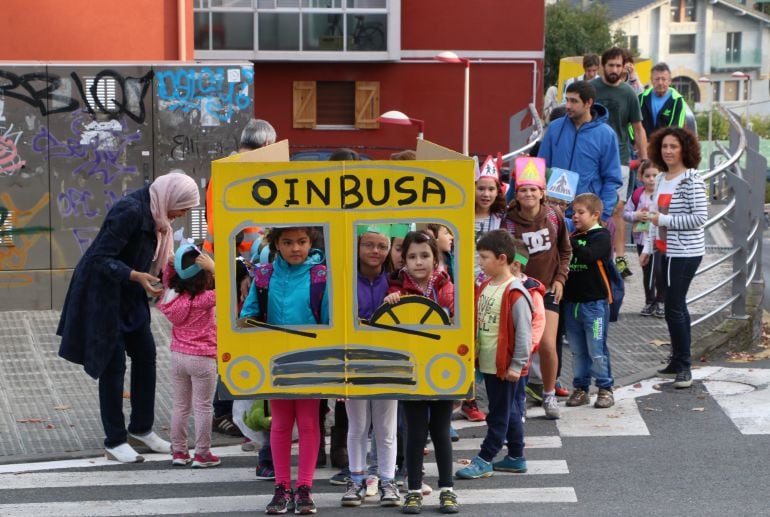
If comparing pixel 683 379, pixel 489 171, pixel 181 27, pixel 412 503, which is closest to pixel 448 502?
pixel 412 503

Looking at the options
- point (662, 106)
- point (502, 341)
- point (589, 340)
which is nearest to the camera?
point (502, 341)

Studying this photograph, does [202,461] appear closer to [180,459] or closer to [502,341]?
[180,459]

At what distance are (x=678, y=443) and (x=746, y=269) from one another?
167 inches

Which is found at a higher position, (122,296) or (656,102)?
(656,102)

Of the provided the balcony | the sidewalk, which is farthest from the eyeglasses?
the balcony

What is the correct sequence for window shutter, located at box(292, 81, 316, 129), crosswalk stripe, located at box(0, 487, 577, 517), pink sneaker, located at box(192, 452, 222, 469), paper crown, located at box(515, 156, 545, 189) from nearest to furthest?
crosswalk stripe, located at box(0, 487, 577, 517) < pink sneaker, located at box(192, 452, 222, 469) < paper crown, located at box(515, 156, 545, 189) < window shutter, located at box(292, 81, 316, 129)

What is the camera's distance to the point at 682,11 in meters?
93.9

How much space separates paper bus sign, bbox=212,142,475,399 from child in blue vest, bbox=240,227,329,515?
135 mm

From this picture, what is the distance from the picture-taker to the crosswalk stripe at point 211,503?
730 centimetres

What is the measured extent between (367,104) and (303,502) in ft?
99.0

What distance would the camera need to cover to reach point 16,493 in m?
7.67

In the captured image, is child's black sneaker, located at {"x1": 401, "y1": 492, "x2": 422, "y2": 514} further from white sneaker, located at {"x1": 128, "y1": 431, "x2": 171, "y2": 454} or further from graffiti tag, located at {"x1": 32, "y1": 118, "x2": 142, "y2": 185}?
graffiti tag, located at {"x1": 32, "y1": 118, "x2": 142, "y2": 185}

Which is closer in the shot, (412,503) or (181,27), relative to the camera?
(412,503)

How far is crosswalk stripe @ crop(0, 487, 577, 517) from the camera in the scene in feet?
24.0
